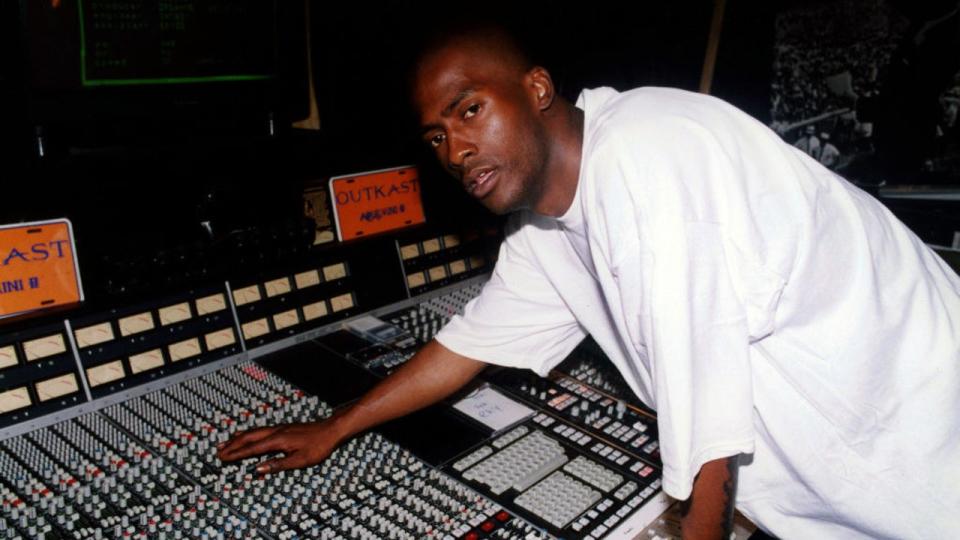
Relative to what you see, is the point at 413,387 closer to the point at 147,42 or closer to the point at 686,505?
the point at 686,505

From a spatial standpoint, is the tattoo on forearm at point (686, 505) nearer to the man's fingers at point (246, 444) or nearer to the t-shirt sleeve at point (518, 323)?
the t-shirt sleeve at point (518, 323)

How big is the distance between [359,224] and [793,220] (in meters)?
1.07

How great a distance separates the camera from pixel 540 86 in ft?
3.77

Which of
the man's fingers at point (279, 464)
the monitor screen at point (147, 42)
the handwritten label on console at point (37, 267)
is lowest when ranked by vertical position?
the man's fingers at point (279, 464)

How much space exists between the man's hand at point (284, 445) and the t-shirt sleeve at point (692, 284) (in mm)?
595

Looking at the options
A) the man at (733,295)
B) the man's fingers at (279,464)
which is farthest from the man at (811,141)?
the man's fingers at (279,464)

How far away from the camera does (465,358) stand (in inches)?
57.7

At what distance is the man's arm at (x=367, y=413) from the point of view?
124cm

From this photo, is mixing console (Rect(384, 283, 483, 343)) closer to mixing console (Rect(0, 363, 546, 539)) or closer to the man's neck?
mixing console (Rect(0, 363, 546, 539))

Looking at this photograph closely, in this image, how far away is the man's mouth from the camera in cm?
114

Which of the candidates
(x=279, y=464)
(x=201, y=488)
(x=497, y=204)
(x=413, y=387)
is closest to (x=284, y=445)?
(x=279, y=464)

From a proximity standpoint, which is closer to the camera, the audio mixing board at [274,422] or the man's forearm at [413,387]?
the audio mixing board at [274,422]

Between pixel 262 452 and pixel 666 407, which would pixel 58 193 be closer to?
pixel 262 452

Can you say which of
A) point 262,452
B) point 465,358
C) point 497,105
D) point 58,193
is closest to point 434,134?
point 497,105
